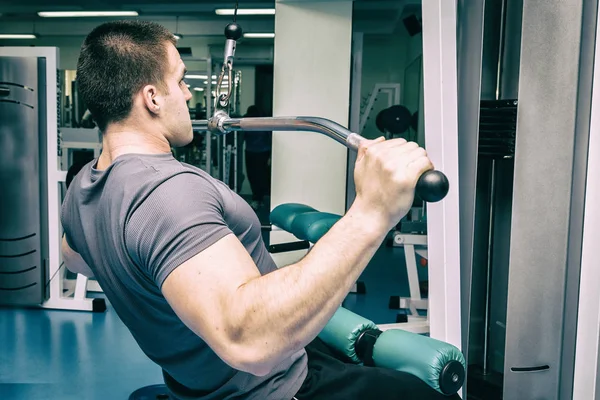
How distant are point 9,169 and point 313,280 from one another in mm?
3317

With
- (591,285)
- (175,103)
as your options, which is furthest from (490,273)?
(175,103)

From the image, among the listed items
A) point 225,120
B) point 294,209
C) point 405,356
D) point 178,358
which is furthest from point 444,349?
point 294,209

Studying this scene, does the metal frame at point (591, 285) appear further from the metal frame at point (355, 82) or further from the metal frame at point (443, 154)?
the metal frame at point (355, 82)

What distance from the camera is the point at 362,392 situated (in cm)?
112

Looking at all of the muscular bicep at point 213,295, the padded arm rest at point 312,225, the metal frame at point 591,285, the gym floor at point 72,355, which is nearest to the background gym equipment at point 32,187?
the gym floor at point 72,355

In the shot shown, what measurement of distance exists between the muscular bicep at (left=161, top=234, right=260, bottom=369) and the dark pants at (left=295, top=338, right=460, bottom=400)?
0.43 m

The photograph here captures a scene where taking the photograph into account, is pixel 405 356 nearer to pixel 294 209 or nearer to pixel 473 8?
pixel 473 8

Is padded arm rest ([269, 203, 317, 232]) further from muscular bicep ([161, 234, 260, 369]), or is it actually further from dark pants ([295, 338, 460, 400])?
muscular bicep ([161, 234, 260, 369])

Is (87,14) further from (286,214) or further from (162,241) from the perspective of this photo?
(162,241)

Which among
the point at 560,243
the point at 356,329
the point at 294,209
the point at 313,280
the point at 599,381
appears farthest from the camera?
the point at 294,209

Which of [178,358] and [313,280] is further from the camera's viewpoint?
[178,358]

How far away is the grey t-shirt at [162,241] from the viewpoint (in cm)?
76

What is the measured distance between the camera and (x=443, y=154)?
4.98 ft

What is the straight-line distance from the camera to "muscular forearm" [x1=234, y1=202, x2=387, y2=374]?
70cm
